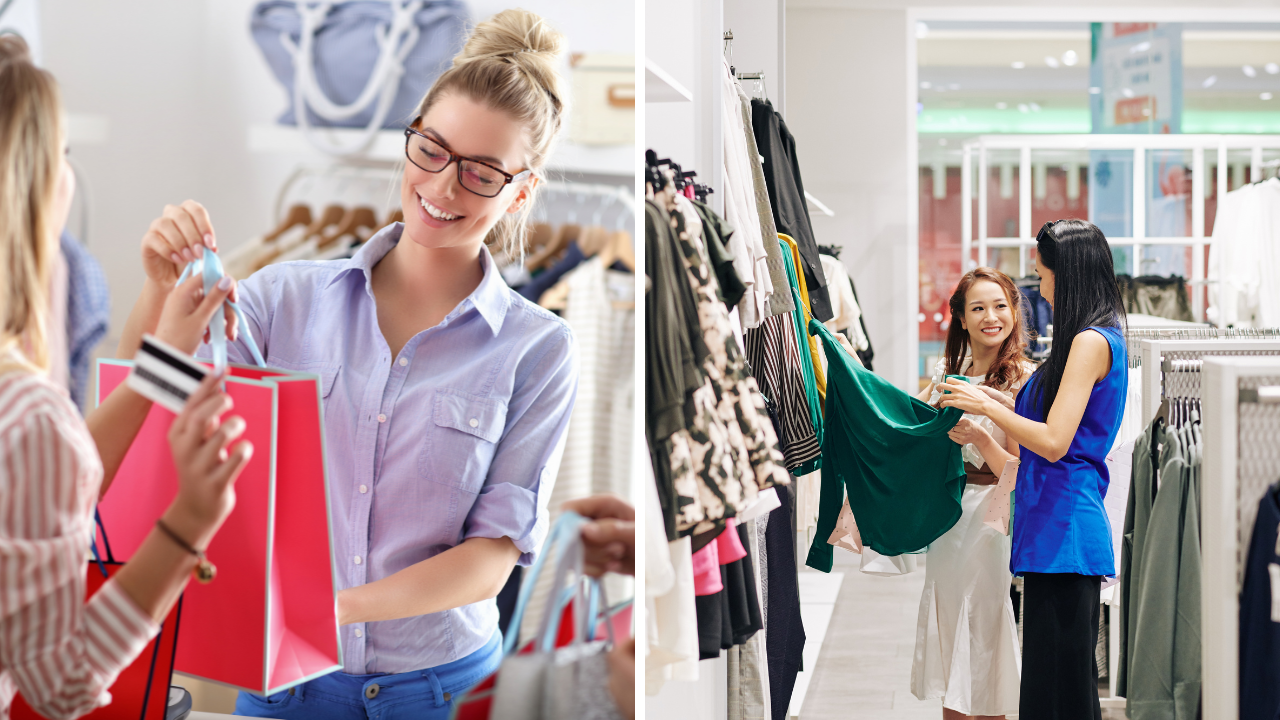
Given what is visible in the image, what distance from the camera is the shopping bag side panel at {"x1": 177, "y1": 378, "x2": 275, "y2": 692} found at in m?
0.90

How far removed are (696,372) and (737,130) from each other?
95cm

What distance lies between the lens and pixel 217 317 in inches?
37.6

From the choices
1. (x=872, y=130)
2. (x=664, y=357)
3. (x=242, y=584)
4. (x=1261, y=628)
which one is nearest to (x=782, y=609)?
(x=1261, y=628)

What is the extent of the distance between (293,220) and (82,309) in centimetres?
23

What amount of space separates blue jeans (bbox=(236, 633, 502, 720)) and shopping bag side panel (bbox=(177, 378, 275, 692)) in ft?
0.24

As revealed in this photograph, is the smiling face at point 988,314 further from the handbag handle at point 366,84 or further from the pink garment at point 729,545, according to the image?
the handbag handle at point 366,84

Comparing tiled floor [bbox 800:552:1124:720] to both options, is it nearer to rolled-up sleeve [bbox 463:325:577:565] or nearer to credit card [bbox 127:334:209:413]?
rolled-up sleeve [bbox 463:325:577:565]

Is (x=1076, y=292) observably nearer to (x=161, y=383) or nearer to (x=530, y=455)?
(x=530, y=455)

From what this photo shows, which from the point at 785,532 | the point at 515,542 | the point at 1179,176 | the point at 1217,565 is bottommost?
the point at 785,532

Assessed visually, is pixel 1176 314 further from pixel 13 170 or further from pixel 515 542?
pixel 13 170

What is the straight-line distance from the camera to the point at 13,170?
32.4 inches

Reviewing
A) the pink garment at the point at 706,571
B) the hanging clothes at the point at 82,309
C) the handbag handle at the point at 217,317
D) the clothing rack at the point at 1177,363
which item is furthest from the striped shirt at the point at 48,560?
the clothing rack at the point at 1177,363

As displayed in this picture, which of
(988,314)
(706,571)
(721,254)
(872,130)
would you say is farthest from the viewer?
(872,130)

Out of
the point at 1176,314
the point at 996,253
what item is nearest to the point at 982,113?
the point at 996,253
